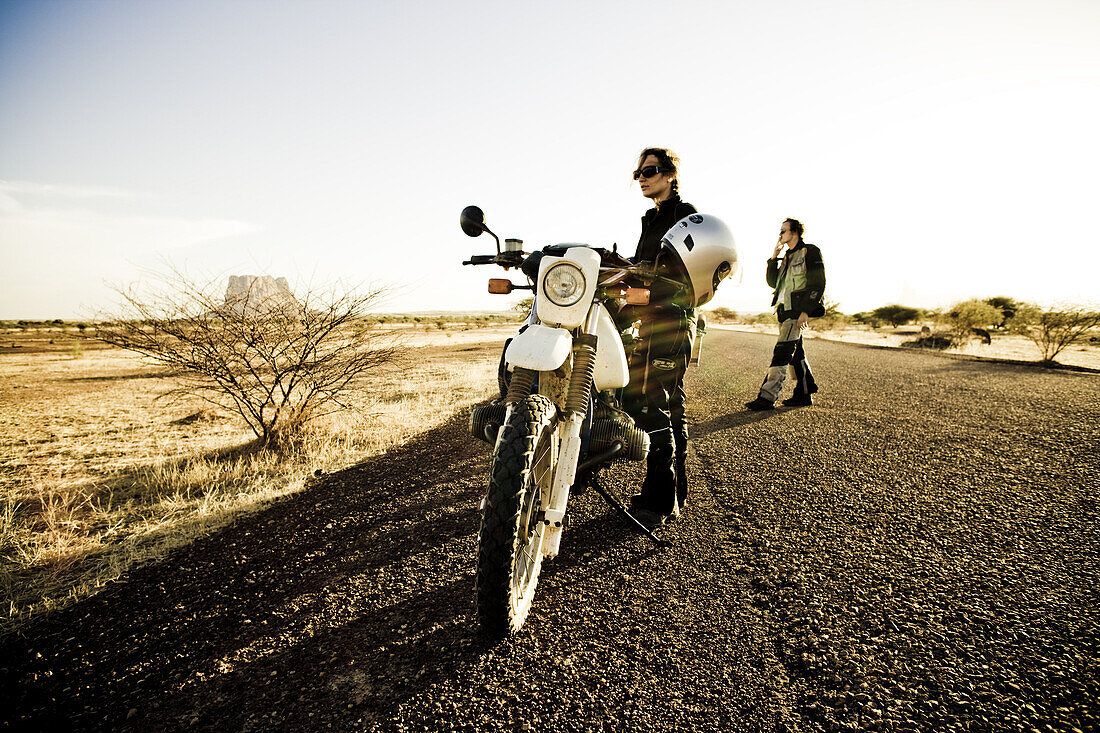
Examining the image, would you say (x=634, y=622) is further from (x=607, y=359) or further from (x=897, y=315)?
(x=897, y=315)

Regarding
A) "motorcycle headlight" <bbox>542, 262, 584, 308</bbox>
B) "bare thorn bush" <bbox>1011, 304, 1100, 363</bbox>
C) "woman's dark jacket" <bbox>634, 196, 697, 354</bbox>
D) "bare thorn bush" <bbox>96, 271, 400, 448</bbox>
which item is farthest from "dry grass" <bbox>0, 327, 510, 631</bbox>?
"bare thorn bush" <bbox>1011, 304, 1100, 363</bbox>

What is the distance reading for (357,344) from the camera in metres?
5.61

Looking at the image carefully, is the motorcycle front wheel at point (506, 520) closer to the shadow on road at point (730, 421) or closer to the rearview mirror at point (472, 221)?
the rearview mirror at point (472, 221)

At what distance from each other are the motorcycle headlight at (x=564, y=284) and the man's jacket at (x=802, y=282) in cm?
507

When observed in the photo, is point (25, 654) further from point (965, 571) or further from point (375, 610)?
point (965, 571)

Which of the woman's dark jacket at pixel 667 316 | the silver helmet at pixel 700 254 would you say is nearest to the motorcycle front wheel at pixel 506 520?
the silver helmet at pixel 700 254

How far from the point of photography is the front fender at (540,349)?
1.80 metres

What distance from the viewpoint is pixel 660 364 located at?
2.69m

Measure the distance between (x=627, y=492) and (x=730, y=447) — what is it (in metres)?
1.56

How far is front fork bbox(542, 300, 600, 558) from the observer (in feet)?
6.30

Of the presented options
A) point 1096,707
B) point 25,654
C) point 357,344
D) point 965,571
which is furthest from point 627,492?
point 357,344

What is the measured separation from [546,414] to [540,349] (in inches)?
11.6

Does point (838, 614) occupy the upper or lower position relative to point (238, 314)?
lower

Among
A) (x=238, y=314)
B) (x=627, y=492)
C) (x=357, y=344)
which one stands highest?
(x=238, y=314)
